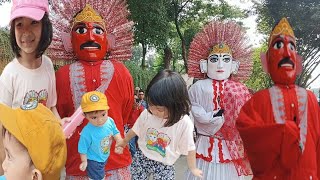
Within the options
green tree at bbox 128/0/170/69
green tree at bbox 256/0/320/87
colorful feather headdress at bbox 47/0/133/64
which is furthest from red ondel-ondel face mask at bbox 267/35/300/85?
green tree at bbox 128/0/170/69

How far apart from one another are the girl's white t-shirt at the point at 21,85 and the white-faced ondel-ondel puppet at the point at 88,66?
218 millimetres

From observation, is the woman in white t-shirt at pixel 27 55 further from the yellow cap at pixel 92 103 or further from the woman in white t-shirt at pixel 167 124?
the woman in white t-shirt at pixel 167 124

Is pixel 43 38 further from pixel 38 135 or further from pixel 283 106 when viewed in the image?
pixel 283 106

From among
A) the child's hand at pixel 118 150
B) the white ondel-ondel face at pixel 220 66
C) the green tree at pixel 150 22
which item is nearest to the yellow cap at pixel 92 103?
the child's hand at pixel 118 150

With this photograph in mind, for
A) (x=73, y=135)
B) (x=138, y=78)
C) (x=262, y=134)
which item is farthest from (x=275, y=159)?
(x=138, y=78)

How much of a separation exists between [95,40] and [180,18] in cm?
1477

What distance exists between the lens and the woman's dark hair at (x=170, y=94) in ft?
8.86

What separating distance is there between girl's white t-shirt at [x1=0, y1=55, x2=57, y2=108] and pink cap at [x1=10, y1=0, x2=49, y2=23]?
33 centimetres

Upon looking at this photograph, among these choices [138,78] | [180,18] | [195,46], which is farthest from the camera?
[180,18]

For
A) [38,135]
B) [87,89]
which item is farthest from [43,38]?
[38,135]

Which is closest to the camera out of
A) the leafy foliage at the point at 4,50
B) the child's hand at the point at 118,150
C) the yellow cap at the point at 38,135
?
the yellow cap at the point at 38,135

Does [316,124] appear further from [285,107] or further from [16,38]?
[16,38]

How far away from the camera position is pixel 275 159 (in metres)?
2.77

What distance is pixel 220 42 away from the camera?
12.6 ft
